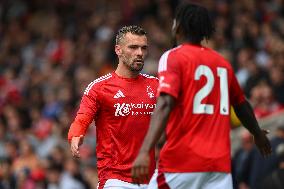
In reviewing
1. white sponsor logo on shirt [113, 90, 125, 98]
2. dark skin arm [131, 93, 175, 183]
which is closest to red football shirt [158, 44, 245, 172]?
dark skin arm [131, 93, 175, 183]

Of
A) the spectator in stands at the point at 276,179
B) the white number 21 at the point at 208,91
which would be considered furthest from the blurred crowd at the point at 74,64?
the white number 21 at the point at 208,91

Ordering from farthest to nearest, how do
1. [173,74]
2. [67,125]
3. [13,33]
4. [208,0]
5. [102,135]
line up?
[13,33]
[208,0]
[67,125]
[102,135]
[173,74]

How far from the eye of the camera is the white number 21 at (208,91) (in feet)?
21.8

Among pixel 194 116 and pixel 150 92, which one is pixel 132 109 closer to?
pixel 150 92

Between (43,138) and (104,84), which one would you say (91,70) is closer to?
(43,138)

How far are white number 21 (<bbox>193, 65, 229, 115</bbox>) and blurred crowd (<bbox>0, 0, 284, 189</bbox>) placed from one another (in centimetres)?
514

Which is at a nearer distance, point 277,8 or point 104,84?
point 104,84

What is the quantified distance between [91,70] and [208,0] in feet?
9.30

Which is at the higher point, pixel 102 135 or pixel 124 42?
pixel 124 42

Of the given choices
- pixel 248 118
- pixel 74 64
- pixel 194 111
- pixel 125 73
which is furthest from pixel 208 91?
pixel 74 64

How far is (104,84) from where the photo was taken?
8.57 metres

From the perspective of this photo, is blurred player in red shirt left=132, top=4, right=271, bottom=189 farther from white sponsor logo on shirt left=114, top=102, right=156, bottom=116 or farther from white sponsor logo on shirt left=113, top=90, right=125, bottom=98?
white sponsor logo on shirt left=113, top=90, right=125, bottom=98

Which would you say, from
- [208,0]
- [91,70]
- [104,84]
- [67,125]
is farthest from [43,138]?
A: [104,84]

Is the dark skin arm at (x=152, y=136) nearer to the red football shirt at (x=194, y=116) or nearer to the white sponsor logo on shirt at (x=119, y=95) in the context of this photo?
the red football shirt at (x=194, y=116)
